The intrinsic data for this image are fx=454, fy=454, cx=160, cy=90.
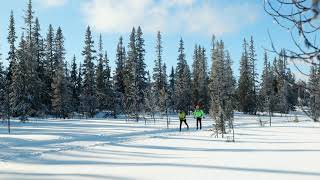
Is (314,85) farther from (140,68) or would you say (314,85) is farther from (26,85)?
(140,68)

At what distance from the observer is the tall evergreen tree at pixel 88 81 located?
59375 millimetres

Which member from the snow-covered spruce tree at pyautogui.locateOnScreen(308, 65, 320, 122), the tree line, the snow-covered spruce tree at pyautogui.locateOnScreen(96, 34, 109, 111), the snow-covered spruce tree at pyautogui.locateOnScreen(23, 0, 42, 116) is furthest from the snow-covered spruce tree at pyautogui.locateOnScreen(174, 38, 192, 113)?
the snow-covered spruce tree at pyautogui.locateOnScreen(308, 65, 320, 122)

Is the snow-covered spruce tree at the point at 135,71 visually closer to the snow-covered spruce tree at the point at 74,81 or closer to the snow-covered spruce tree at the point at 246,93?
the snow-covered spruce tree at the point at 74,81

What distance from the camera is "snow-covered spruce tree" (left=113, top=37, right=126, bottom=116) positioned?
61.6m

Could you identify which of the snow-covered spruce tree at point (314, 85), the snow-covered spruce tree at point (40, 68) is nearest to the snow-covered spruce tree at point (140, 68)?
the snow-covered spruce tree at point (40, 68)

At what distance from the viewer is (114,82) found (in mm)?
68812

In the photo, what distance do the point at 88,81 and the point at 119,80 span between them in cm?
727

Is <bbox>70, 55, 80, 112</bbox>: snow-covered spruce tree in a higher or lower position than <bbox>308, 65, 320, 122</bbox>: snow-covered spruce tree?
higher

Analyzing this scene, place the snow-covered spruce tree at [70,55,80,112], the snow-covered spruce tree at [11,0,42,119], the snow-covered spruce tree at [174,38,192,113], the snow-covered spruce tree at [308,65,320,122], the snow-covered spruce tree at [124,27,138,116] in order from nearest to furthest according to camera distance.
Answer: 1. the snow-covered spruce tree at [308,65,320,122]
2. the snow-covered spruce tree at [11,0,42,119]
3. the snow-covered spruce tree at [124,27,138,116]
4. the snow-covered spruce tree at [70,55,80,112]
5. the snow-covered spruce tree at [174,38,192,113]

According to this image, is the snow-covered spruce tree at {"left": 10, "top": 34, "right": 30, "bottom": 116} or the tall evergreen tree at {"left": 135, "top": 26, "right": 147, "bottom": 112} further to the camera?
the tall evergreen tree at {"left": 135, "top": 26, "right": 147, "bottom": 112}

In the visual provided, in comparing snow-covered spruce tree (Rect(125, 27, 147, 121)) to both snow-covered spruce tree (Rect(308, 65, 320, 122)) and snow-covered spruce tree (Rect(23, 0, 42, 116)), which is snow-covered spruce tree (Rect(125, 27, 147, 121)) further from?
snow-covered spruce tree (Rect(308, 65, 320, 122))

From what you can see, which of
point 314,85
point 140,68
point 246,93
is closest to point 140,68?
point 140,68

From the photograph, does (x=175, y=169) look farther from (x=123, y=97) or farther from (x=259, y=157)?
(x=123, y=97)

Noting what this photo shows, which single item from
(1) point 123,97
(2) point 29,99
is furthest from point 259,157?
(1) point 123,97
